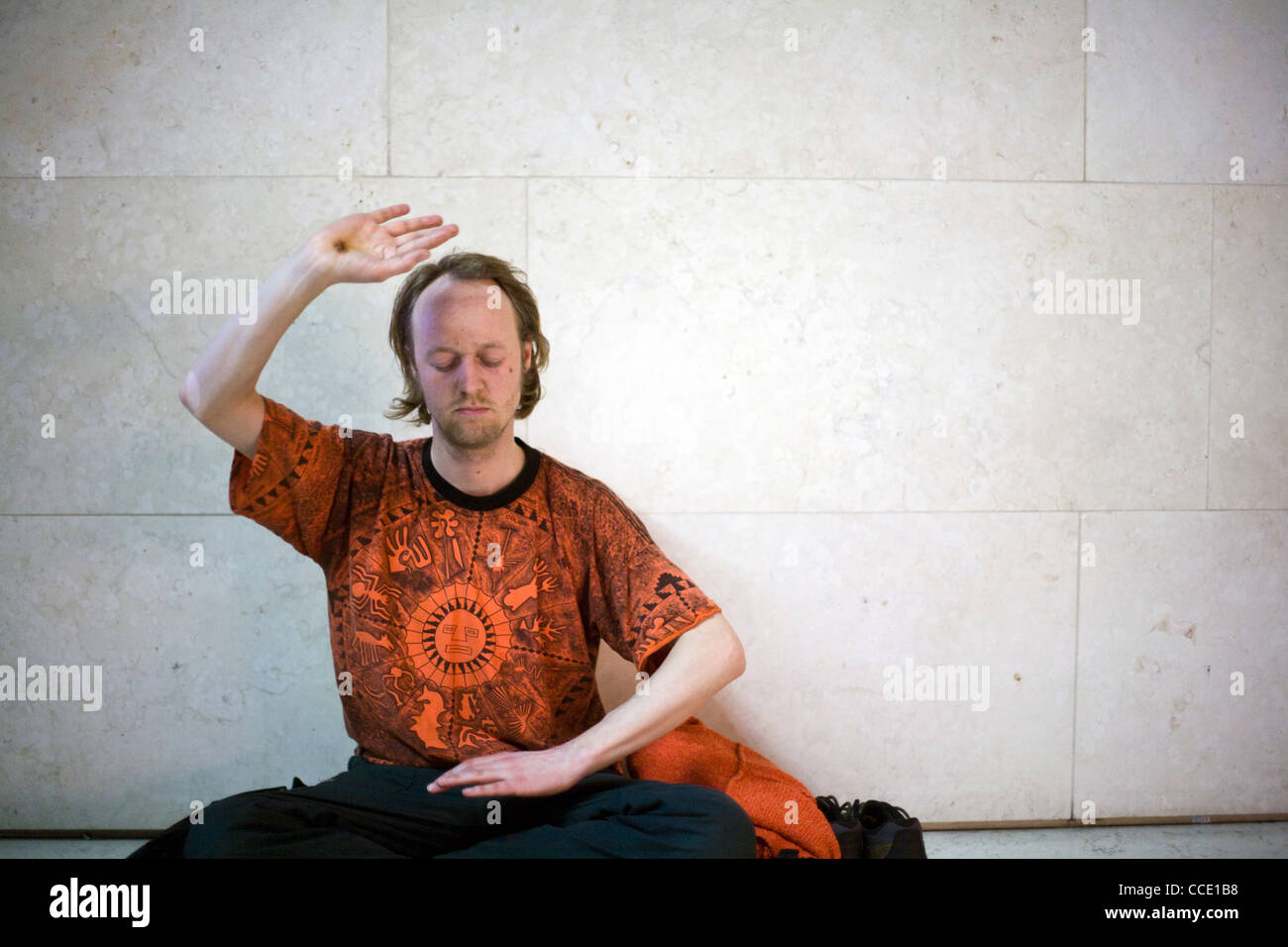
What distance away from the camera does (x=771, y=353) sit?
248cm

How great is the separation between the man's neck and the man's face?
3 centimetres

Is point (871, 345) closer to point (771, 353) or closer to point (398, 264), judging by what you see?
point (771, 353)

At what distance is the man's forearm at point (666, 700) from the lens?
5.71 feet

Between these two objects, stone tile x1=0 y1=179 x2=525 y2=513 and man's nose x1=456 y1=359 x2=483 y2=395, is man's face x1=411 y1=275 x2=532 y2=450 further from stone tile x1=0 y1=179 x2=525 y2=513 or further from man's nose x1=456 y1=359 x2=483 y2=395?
stone tile x1=0 y1=179 x2=525 y2=513

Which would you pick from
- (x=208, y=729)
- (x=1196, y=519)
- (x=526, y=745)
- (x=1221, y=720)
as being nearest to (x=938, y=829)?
(x=1221, y=720)

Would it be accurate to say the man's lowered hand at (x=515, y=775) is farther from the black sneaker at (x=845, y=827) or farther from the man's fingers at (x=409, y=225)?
the man's fingers at (x=409, y=225)

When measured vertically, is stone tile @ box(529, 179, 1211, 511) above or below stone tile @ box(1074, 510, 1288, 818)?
above

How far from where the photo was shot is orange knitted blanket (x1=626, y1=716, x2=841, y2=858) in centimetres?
194

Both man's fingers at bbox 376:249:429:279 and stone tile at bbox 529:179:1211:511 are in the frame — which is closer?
man's fingers at bbox 376:249:429:279

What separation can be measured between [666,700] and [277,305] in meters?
1.12

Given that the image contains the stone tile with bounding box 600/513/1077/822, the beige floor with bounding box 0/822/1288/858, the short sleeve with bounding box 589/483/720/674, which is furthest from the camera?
the stone tile with bounding box 600/513/1077/822

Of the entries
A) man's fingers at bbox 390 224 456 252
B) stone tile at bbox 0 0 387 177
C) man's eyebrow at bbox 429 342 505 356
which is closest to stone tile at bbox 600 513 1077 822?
man's eyebrow at bbox 429 342 505 356
